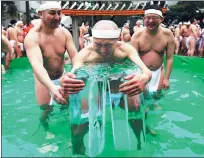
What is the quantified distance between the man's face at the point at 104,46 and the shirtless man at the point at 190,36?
401 inches

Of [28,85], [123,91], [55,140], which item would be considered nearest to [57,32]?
[55,140]

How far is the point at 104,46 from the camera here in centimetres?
375

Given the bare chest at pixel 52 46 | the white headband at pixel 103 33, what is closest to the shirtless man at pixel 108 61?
the white headband at pixel 103 33

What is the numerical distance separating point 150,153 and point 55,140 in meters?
1.28

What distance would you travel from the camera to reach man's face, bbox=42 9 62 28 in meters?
4.41

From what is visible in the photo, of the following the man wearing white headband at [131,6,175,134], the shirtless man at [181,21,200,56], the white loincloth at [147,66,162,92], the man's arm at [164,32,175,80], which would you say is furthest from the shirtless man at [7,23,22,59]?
the man's arm at [164,32,175,80]

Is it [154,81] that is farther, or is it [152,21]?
[154,81]

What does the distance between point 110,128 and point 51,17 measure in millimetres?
1710

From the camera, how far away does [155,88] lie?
5.97 m

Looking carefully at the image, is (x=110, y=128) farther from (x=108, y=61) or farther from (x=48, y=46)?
(x=48, y=46)

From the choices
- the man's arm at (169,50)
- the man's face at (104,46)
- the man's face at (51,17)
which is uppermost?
the man's face at (51,17)

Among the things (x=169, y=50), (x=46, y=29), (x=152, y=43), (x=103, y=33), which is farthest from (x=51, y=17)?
(x=169, y=50)

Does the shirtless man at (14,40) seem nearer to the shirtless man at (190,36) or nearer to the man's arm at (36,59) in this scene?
the shirtless man at (190,36)

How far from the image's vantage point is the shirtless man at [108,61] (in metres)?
3.25
